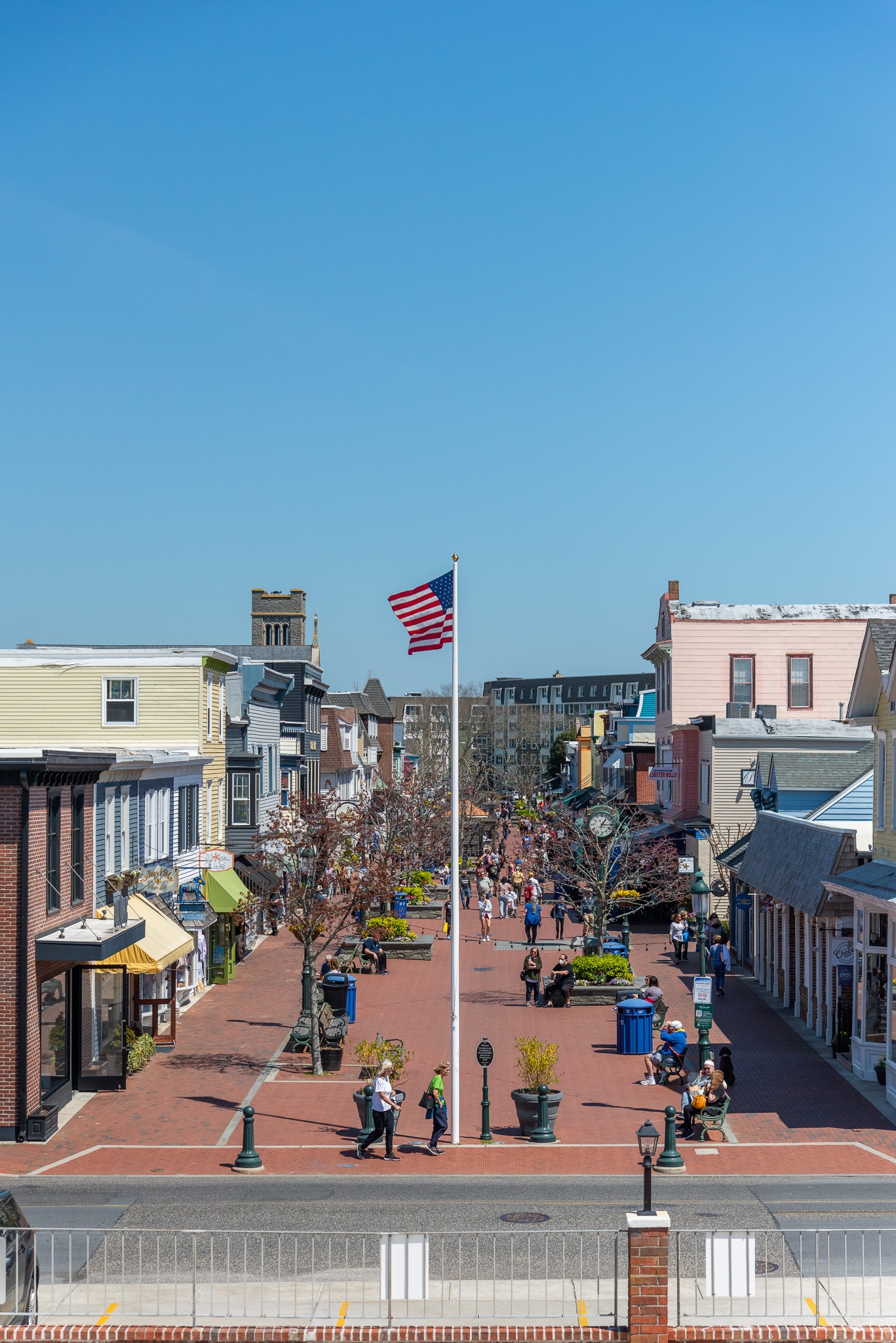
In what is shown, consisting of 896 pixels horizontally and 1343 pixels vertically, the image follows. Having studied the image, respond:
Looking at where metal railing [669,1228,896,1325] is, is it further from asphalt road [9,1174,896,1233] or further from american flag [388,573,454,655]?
american flag [388,573,454,655]

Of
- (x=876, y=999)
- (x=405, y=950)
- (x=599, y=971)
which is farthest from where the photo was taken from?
(x=405, y=950)

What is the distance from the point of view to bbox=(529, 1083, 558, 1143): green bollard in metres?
22.3

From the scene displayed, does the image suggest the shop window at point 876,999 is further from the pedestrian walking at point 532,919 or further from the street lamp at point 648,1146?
the pedestrian walking at point 532,919

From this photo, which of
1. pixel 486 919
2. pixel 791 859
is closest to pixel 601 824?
pixel 486 919

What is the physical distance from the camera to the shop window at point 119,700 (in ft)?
128

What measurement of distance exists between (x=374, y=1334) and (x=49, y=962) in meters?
12.1

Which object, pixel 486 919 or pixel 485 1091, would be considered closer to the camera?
pixel 485 1091

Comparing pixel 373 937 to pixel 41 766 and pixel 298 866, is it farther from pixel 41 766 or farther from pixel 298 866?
pixel 41 766

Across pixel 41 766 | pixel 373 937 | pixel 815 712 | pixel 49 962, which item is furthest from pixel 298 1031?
pixel 815 712

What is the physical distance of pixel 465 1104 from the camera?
81.5 feet

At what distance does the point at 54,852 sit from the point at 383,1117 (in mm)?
7523

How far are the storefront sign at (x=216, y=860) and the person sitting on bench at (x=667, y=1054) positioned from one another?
546 inches

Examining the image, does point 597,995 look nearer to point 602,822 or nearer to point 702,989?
point 602,822

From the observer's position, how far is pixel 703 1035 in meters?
25.7
